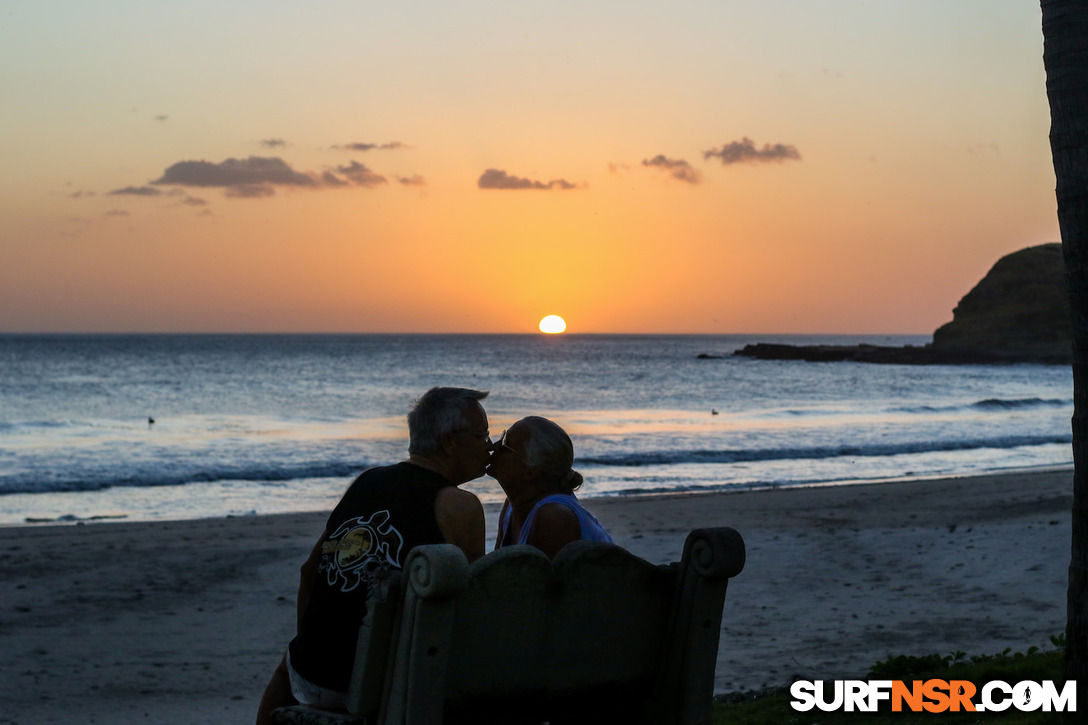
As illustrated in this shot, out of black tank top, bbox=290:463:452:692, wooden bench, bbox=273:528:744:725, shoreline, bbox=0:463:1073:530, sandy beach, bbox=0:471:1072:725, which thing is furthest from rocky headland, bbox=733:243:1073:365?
black tank top, bbox=290:463:452:692

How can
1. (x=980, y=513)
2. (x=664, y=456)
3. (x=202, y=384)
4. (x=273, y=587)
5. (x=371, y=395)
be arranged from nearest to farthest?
(x=273, y=587) < (x=980, y=513) < (x=664, y=456) < (x=371, y=395) < (x=202, y=384)

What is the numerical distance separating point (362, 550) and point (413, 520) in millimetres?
172

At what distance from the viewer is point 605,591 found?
8.83 feet

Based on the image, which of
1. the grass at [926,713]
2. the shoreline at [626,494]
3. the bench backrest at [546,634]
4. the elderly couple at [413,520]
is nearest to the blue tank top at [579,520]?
the elderly couple at [413,520]

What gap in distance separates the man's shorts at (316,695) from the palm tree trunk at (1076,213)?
3.03 m

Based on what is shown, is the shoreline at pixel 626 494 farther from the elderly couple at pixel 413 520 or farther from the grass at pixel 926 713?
the elderly couple at pixel 413 520

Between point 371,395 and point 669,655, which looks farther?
point 371,395

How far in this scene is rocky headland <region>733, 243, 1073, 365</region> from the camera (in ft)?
318

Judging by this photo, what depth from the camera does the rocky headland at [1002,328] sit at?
318 ft

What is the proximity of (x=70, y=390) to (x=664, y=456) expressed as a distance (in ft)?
145

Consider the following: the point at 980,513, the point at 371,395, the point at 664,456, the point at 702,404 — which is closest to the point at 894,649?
the point at 980,513

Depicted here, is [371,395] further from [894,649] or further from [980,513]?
[894,649]

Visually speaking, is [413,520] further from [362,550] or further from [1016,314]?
[1016,314]

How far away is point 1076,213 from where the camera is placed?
14.0ft
